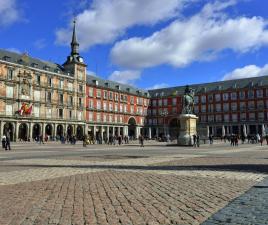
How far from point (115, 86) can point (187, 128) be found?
5265 cm

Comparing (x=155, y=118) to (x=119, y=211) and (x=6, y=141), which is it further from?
(x=119, y=211)

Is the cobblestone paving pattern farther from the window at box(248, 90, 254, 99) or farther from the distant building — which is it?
the window at box(248, 90, 254, 99)

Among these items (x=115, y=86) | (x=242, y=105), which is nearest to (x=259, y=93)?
(x=242, y=105)

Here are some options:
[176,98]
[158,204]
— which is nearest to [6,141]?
[158,204]

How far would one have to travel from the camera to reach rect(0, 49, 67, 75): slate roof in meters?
60.4

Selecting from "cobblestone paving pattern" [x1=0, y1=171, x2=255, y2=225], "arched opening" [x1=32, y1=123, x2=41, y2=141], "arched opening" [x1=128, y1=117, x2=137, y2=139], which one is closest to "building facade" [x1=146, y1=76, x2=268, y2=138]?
"arched opening" [x1=128, y1=117, x2=137, y2=139]

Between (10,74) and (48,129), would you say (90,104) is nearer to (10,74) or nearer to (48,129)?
(48,129)

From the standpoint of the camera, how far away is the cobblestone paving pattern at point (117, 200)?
5.27 meters

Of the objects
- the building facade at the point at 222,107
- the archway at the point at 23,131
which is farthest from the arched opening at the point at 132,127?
the archway at the point at 23,131

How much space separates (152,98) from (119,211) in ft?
312

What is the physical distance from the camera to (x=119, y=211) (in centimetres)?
573

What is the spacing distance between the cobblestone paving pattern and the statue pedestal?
89.5ft

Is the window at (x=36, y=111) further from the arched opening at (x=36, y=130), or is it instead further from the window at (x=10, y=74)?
the window at (x=10, y=74)

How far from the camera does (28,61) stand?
211 feet
